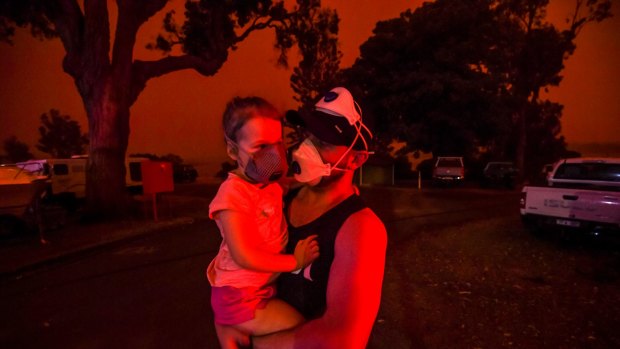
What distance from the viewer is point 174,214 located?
13.2 meters

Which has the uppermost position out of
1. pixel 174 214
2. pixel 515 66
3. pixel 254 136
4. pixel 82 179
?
pixel 515 66

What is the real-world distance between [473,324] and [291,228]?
357cm

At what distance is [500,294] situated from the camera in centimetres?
529

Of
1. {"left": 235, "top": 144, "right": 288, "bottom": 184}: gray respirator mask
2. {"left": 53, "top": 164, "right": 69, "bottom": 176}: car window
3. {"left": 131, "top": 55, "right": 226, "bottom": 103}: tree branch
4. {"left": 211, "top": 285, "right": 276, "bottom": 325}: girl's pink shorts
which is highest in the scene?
{"left": 131, "top": 55, "right": 226, "bottom": 103}: tree branch

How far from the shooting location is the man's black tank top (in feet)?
5.03

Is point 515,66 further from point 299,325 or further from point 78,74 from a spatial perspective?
point 299,325

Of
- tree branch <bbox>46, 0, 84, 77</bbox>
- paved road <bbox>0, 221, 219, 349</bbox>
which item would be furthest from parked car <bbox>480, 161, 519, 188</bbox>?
tree branch <bbox>46, 0, 84, 77</bbox>

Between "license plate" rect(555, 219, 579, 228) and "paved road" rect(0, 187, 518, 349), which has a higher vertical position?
"license plate" rect(555, 219, 579, 228)

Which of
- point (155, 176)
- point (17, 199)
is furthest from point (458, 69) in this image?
point (17, 199)

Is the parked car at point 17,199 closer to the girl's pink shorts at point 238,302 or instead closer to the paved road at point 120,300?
the paved road at point 120,300

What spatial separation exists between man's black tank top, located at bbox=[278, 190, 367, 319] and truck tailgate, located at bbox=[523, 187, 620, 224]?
311 inches

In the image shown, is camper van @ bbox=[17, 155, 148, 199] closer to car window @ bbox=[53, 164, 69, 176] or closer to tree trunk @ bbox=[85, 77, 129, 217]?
car window @ bbox=[53, 164, 69, 176]

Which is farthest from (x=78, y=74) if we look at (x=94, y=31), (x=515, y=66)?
(x=515, y=66)

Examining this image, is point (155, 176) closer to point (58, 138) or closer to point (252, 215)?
point (252, 215)
